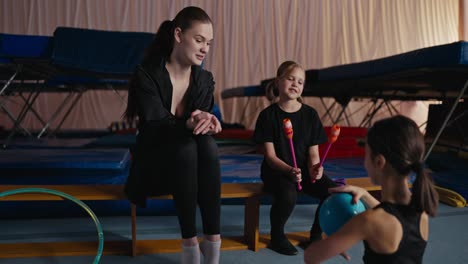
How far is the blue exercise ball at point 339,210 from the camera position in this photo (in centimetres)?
84

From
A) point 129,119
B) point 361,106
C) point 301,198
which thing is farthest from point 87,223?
point 361,106

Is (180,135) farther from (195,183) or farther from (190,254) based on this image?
(190,254)

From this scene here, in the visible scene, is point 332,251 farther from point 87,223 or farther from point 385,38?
point 385,38

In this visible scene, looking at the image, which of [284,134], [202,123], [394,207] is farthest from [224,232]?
[394,207]

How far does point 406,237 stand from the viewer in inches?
28.3

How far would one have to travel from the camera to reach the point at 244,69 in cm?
518

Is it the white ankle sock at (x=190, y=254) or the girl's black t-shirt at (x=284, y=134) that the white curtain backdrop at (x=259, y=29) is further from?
the white ankle sock at (x=190, y=254)

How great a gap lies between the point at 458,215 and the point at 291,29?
401 centimetres

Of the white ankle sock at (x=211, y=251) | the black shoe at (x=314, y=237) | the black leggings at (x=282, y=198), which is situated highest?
the black leggings at (x=282, y=198)

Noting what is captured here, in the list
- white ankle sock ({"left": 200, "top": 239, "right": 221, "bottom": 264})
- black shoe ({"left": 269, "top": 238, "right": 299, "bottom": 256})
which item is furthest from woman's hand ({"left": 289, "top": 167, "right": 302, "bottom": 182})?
white ankle sock ({"left": 200, "top": 239, "right": 221, "bottom": 264})

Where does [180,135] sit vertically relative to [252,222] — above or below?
above

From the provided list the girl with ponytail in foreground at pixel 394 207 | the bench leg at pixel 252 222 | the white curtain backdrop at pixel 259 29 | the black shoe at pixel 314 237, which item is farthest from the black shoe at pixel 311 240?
the white curtain backdrop at pixel 259 29

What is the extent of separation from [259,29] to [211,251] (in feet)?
14.5

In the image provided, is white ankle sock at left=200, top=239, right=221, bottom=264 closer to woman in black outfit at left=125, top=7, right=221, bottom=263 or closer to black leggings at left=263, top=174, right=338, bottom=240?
woman in black outfit at left=125, top=7, right=221, bottom=263
